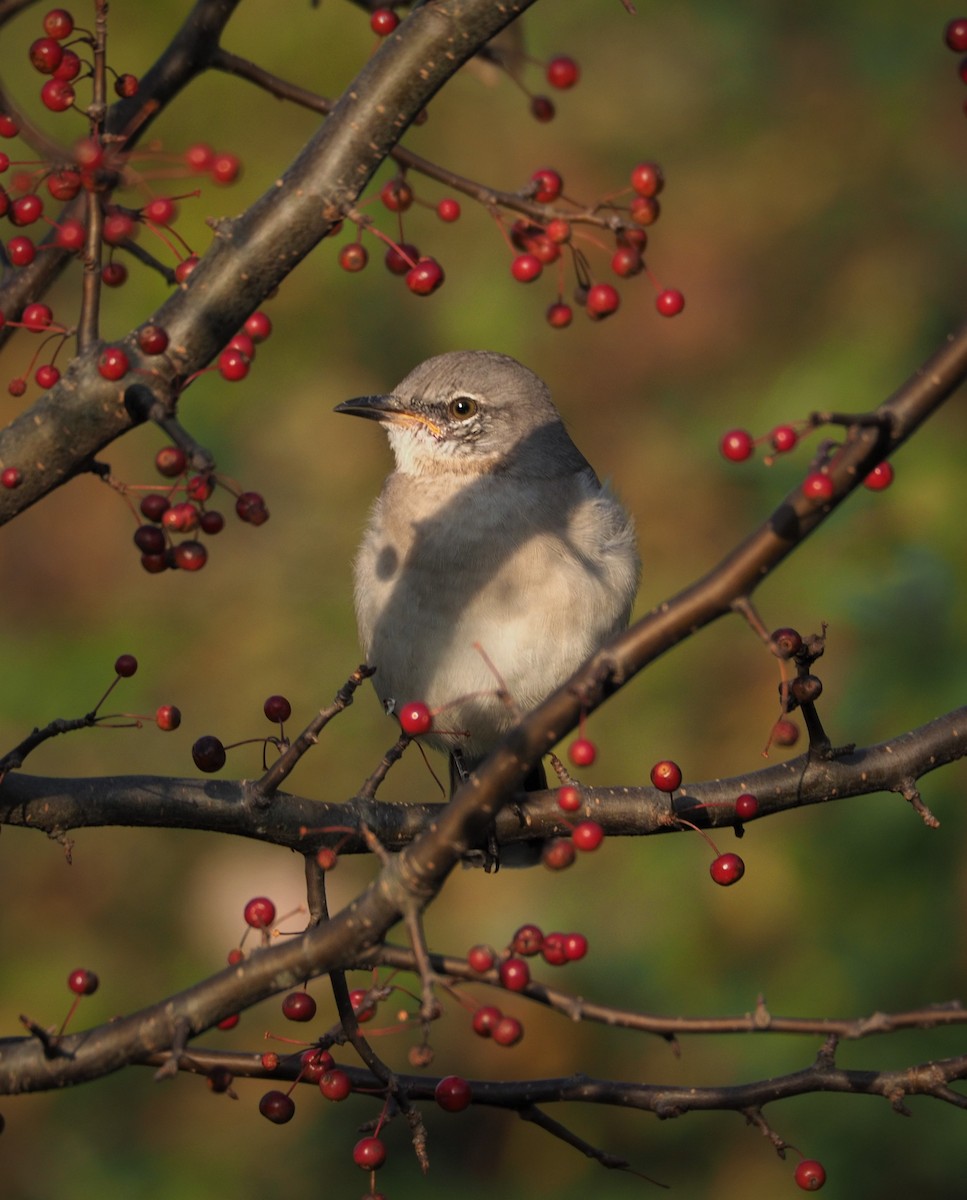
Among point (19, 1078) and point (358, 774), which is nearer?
point (19, 1078)

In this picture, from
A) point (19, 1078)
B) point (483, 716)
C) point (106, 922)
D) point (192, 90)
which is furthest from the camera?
point (192, 90)

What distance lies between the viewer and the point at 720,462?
7.11 m

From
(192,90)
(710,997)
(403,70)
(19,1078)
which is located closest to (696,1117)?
(710,997)

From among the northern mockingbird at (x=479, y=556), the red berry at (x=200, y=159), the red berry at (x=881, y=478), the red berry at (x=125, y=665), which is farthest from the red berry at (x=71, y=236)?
the northern mockingbird at (x=479, y=556)

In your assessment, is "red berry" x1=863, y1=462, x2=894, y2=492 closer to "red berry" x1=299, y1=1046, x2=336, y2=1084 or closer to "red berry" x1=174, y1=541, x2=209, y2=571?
"red berry" x1=174, y1=541, x2=209, y2=571

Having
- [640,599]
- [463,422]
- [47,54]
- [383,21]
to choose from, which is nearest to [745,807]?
[383,21]

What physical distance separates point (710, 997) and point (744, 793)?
7.36 ft

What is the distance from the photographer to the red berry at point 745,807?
325 cm

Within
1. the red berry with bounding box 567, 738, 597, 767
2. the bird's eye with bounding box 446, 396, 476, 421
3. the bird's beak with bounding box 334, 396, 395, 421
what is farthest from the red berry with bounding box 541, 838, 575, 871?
the bird's eye with bounding box 446, 396, 476, 421

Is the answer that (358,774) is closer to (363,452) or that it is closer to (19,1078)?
(363,452)

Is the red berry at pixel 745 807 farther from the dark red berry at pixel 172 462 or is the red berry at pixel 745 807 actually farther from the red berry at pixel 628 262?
the dark red berry at pixel 172 462

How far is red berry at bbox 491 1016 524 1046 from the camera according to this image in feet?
7.39

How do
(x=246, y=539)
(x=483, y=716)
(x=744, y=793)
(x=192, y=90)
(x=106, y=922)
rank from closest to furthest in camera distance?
(x=744, y=793), (x=483, y=716), (x=106, y=922), (x=246, y=539), (x=192, y=90)

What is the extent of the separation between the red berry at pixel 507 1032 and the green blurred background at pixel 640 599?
2.83 m
